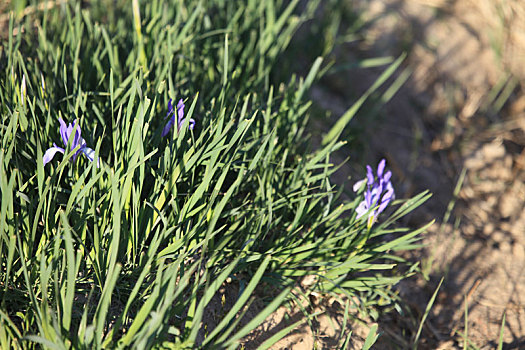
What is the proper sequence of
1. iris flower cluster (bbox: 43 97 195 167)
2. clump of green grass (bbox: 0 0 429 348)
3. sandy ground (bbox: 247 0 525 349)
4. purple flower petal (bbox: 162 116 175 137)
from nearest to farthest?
1. clump of green grass (bbox: 0 0 429 348)
2. iris flower cluster (bbox: 43 97 195 167)
3. purple flower petal (bbox: 162 116 175 137)
4. sandy ground (bbox: 247 0 525 349)

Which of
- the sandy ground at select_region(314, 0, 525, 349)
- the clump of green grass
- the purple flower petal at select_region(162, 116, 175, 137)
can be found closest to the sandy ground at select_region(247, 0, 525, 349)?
the sandy ground at select_region(314, 0, 525, 349)

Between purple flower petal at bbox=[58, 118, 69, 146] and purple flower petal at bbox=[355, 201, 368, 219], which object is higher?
purple flower petal at bbox=[58, 118, 69, 146]

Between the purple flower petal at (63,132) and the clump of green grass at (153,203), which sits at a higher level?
the purple flower petal at (63,132)

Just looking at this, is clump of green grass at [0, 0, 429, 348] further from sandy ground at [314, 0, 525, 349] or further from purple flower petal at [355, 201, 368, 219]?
sandy ground at [314, 0, 525, 349]

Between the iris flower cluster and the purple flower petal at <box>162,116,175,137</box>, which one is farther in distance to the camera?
the purple flower petal at <box>162,116,175,137</box>

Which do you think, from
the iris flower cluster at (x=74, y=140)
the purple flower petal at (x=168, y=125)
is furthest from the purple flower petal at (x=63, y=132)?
the purple flower petal at (x=168, y=125)

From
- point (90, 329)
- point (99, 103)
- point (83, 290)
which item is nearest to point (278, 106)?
point (99, 103)

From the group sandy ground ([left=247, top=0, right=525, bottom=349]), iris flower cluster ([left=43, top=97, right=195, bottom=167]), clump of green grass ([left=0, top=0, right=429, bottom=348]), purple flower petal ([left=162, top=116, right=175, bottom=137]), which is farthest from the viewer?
sandy ground ([left=247, top=0, right=525, bottom=349])

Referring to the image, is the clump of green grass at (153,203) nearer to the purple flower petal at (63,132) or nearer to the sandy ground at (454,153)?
the purple flower petal at (63,132)

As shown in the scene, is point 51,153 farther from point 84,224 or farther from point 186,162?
point 186,162
